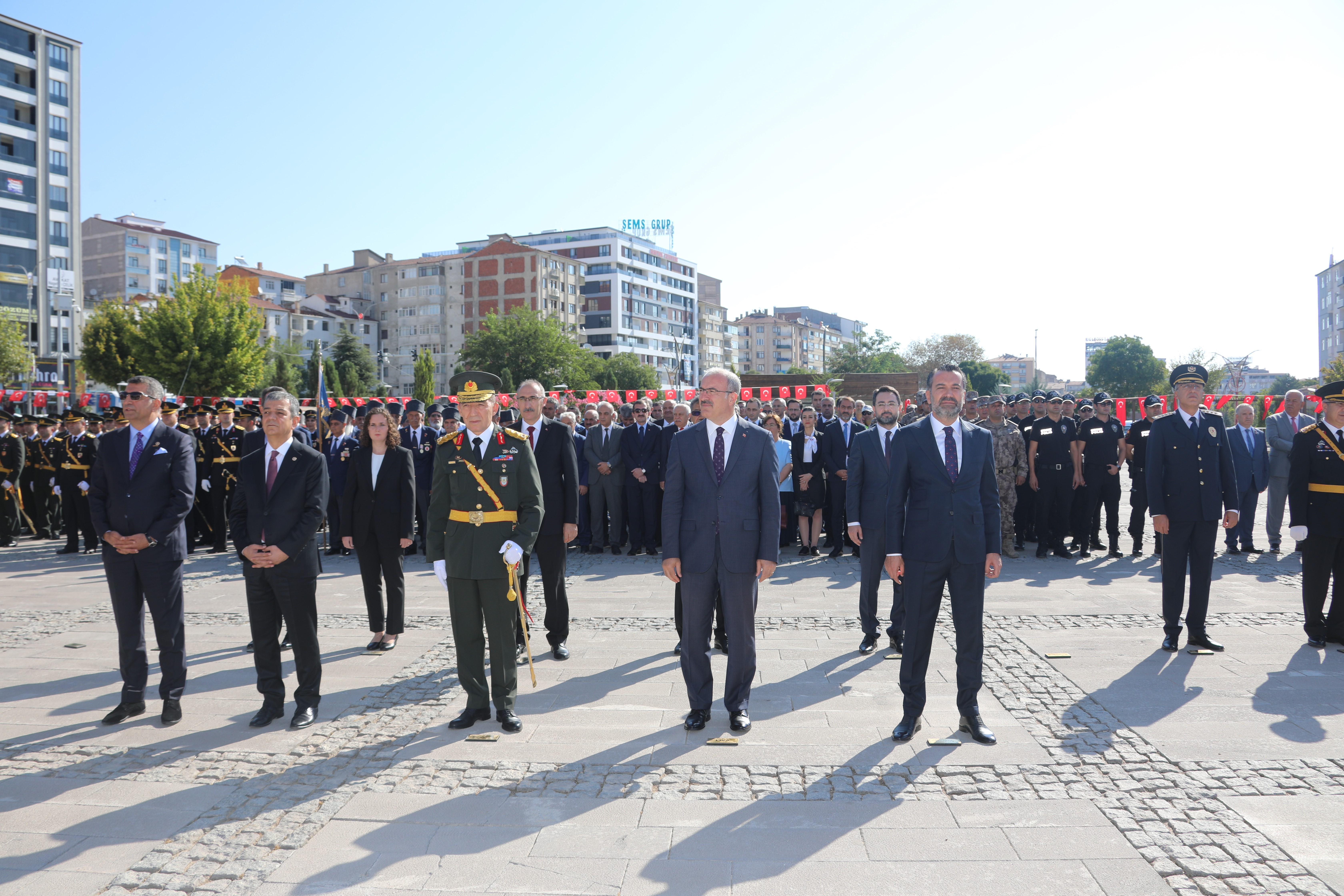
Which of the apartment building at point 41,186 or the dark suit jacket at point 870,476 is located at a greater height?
the apartment building at point 41,186

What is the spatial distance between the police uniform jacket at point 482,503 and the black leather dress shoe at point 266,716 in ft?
4.46

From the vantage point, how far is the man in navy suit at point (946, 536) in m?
5.21

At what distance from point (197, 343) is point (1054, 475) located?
35670mm

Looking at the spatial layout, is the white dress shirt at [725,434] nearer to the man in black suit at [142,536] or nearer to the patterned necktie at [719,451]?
the patterned necktie at [719,451]

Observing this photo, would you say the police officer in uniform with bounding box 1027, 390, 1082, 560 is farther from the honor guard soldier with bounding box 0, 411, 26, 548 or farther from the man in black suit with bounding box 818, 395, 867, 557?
the honor guard soldier with bounding box 0, 411, 26, 548

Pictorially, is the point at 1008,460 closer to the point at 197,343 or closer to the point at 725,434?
the point at 725,434

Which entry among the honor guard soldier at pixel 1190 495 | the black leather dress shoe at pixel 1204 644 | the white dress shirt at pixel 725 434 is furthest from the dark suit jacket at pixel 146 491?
the black leather dress shoe at pixel 1204 644

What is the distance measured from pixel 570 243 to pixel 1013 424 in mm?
106537

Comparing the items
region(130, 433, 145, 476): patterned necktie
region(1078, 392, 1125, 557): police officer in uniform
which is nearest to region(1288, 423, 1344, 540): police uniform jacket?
region(1078, 392, 1125, 557): police officer in uniform

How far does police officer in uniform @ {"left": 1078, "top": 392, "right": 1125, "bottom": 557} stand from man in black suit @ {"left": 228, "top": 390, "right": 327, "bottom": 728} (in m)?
10.4

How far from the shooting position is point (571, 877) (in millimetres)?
3549

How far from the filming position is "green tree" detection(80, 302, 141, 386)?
126 ft

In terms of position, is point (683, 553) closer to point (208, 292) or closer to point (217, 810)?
point (217, 810)

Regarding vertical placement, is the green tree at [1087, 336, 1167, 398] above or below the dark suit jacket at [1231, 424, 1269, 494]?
above
